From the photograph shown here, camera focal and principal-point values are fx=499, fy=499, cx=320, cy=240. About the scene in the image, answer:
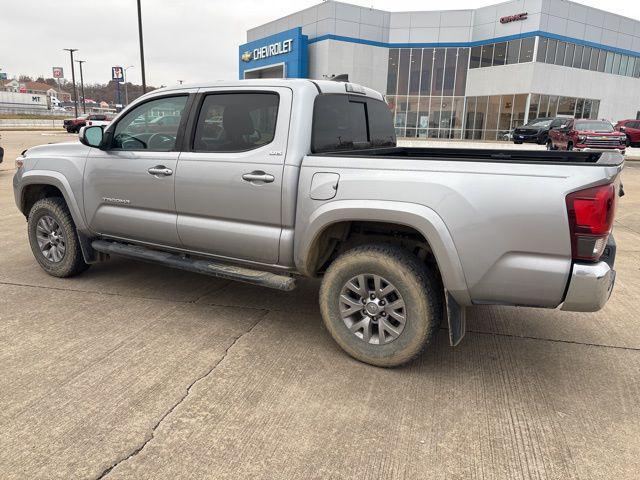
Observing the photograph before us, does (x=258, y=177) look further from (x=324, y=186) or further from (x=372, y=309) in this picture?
(x=372, y=309)

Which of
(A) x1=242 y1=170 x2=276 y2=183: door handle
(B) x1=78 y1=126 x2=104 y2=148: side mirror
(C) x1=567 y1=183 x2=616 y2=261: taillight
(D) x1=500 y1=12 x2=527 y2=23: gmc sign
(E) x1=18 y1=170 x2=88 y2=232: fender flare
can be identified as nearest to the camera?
(C) x1=567 y1=183 x2=616 y2=261: taillight

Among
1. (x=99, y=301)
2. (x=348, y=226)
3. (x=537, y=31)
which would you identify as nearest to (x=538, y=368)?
(x=348, y=226)

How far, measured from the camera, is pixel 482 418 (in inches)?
111

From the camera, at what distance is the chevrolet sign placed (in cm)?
3928

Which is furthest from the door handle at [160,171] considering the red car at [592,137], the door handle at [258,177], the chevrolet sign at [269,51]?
the chevrolet sign at [269,51]

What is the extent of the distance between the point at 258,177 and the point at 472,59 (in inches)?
1512

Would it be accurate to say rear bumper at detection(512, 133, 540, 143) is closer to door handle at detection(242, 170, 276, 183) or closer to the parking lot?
the parking lot

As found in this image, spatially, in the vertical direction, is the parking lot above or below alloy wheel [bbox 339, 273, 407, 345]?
below

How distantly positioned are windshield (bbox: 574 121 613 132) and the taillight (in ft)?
68.1

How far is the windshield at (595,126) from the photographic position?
67.1 feet

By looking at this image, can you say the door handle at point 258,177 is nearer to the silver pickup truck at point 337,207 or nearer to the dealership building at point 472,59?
the silver pickup truck at point 337,207

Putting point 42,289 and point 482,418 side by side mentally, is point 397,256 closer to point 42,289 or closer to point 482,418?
point 482,418

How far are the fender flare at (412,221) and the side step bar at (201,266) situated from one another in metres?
0.49

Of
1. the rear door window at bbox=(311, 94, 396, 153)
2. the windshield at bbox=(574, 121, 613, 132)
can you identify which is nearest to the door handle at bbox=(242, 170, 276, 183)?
the rear door window at bbox=(311, 94, 396, 153)
